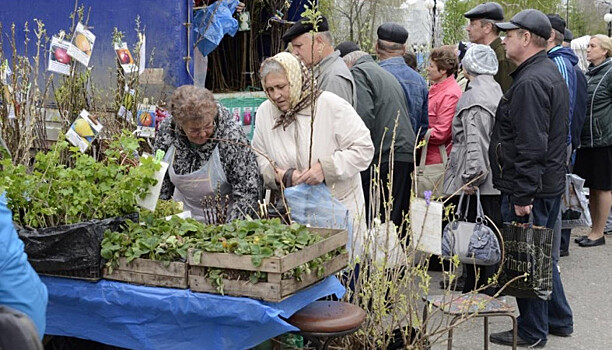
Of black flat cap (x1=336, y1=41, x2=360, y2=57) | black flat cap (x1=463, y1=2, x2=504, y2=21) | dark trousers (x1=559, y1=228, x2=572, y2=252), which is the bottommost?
dark trousers (x1=559, y1=228, x2=572, y2=252)

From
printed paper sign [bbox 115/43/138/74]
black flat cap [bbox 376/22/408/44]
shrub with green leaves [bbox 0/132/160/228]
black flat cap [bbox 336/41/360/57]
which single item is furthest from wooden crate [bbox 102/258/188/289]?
black flat cap [bbox 336/41/360/57]

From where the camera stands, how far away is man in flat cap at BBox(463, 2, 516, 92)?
629 centimetres

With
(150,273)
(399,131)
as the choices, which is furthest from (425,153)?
(150,273)

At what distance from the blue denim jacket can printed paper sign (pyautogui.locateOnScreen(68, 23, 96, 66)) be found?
8.08 feet

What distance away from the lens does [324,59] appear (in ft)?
16.8

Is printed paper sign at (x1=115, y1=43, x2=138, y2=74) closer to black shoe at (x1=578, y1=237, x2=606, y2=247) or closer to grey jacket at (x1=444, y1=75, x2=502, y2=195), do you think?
grey jacket at (x1=444, y1=75, x2=502, y2=195)

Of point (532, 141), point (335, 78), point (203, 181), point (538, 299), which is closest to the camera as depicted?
point (203, 181)

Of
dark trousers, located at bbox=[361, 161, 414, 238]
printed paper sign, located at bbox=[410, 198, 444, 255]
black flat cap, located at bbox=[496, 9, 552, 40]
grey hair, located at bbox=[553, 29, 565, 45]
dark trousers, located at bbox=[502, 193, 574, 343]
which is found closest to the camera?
printed paper sign, located at bbox=[410, 198, 444, 255]

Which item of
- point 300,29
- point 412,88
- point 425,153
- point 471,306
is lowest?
point 471,306

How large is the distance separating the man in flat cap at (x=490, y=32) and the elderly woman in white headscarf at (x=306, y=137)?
95.3 inches

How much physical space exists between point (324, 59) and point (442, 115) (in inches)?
58.5

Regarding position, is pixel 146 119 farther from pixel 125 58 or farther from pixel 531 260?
pixel 531 260

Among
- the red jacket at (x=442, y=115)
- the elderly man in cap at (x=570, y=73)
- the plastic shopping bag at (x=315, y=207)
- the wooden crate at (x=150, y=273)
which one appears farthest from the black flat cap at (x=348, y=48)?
the wooden crate at (x=150, y=273)

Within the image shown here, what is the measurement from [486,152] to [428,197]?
187cm
